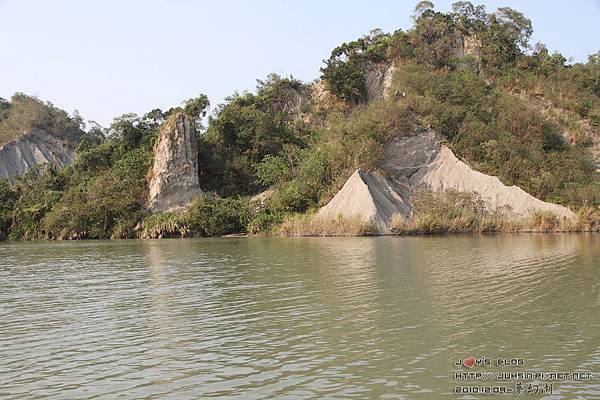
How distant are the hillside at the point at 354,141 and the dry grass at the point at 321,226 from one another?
1.58 feet

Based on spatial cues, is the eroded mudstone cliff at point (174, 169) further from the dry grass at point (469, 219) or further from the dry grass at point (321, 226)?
the dry grass at point (469, 219)

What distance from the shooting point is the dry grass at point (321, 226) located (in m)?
31.4

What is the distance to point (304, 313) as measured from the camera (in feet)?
35.7

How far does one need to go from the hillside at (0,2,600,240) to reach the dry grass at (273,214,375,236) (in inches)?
19.0

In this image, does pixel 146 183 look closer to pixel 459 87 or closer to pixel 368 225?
pixel 368 225

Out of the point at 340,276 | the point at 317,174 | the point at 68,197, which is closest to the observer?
the point at 340,276

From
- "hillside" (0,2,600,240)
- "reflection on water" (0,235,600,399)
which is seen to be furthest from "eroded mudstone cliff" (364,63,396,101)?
"reflection on water" (0,235,600,399)

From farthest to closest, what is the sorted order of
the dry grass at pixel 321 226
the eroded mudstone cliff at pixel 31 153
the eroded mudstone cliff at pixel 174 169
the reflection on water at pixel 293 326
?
the eroded mudstone cliff at pixel 31 153, the eroded mudstone cliff at pixel 174 169, the dry grass at pixel 321 226, the reflection on water at pixel 293 326

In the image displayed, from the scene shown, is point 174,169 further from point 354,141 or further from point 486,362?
point 486,362

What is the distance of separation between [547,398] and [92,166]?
142ft

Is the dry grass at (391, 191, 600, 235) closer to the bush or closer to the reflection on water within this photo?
the bush

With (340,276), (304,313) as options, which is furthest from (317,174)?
(304,313)

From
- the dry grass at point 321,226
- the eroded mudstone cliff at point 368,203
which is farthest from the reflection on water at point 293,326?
the eroded mudstone cliff at point 368,203

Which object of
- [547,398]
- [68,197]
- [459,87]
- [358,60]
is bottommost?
[547,398]
